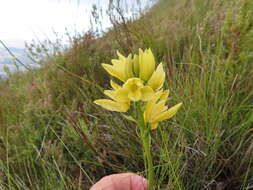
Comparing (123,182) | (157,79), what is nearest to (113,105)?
(157,79)

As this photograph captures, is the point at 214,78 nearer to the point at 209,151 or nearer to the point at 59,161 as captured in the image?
the point at 209,151

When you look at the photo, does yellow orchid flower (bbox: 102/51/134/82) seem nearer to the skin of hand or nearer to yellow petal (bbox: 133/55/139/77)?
yellow petal (bbox: 133/55/139/77)

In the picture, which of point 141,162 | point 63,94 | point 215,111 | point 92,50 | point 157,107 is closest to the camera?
point 157,107

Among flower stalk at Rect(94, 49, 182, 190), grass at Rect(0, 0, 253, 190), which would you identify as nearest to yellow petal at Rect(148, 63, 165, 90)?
flower stalk at Rect(94, 49, 182, 190)

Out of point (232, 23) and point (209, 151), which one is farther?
point (232, 23)

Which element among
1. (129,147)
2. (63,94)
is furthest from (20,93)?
Answer: (129,147)

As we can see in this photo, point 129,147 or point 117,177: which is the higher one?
point 117,177

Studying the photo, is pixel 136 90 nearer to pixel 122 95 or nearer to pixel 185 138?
pixel 122 95
